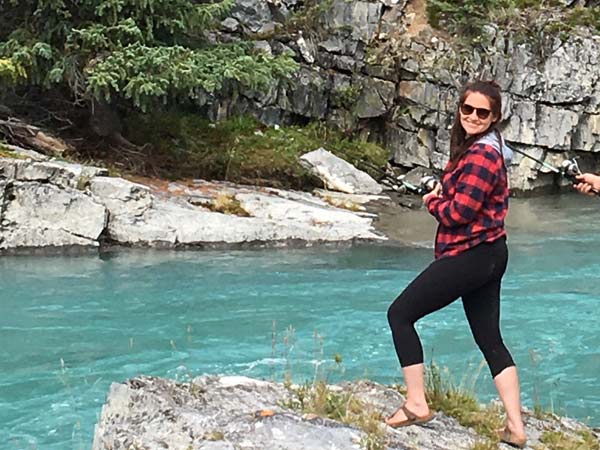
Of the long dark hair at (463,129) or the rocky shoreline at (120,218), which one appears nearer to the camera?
the long dark hair at (463,129)

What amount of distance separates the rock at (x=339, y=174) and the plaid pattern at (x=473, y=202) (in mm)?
12338

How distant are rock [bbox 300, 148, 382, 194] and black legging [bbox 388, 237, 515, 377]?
40.1 feet

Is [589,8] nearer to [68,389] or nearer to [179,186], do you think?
[179,186]

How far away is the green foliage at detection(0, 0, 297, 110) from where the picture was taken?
12.8 metres

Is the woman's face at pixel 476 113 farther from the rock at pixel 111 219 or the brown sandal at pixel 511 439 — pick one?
the rock at pixel 111 219

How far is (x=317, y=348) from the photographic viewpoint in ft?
23.7

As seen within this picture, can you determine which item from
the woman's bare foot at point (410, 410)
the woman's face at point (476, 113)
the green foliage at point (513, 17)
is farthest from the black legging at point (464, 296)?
the green foliage at point (513, 17)

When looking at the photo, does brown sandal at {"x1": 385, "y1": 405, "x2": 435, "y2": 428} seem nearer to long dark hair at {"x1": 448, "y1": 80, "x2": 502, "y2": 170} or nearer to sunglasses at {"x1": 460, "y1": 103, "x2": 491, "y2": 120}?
long dark hair at {"x1": 448, "y1": 80, "x2": 502, "y2": 170}

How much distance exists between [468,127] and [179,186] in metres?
11.0

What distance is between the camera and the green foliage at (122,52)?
504 inches

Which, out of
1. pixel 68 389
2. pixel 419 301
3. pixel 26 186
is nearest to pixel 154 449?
pixel 419 301

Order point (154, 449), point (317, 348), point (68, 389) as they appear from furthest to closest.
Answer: point (317, 348)
point (68, 389)
point (154, 449)

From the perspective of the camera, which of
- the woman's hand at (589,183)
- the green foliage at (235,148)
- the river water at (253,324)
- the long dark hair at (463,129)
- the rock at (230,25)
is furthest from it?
the rock at (230,25)

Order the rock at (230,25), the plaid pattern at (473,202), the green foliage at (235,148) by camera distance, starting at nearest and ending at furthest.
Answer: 1. the plaid pattern at (473,202)
2. the green foliage at (235,148)
3. the rock at (230,25)
